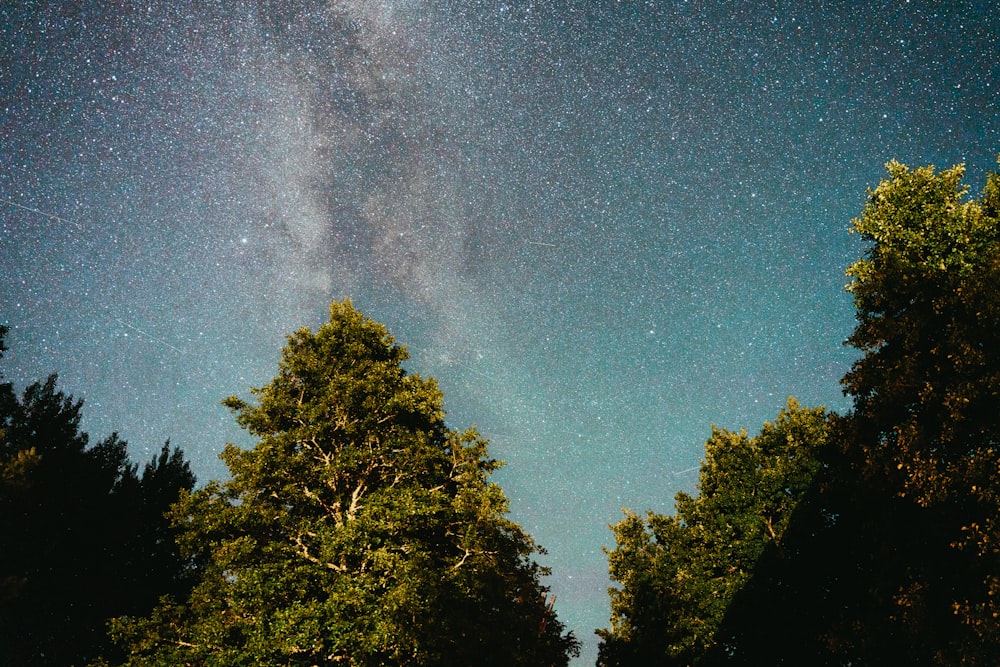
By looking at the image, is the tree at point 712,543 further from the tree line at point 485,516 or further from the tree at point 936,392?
the tree at point 936,392

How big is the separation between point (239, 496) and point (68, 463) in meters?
Result: 24.0

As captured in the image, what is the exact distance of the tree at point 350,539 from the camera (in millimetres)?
11289

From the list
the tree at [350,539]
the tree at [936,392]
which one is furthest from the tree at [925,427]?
the tree at [350,539]

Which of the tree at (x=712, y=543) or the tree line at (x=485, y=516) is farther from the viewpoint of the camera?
the tree at (x=712, y=543)

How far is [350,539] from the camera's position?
12125 mm

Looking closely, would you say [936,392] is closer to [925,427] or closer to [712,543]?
[925,427]

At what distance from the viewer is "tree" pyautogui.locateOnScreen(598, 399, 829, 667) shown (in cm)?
2620

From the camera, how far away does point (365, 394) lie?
1549 cm

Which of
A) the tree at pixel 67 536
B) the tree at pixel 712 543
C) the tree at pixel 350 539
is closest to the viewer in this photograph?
the tree at pixel 350 539

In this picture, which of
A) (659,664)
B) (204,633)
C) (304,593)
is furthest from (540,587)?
A: (659,664)

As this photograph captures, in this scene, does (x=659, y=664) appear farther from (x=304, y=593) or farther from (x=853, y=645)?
(x=304, y=593)

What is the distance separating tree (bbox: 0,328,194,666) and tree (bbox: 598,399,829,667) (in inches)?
1106

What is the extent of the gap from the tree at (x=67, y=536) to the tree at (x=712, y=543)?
2808 cm

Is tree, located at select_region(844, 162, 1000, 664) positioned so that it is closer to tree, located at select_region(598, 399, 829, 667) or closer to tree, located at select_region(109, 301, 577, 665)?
tree, located at select_region(109, 301, 577, 665)
